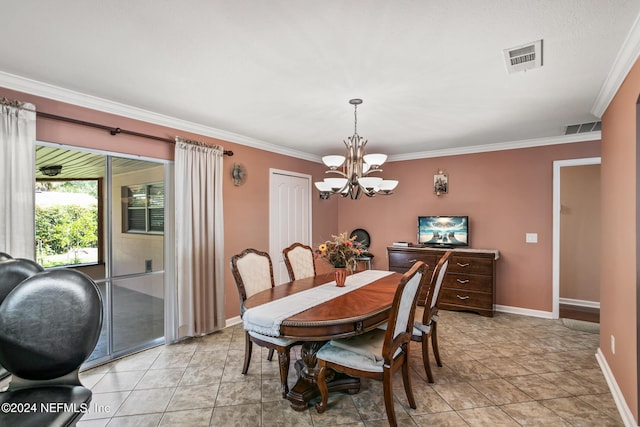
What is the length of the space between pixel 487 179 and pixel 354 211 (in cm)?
232

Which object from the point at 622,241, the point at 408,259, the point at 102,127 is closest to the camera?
the point at 622,241

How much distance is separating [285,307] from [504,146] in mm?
4137

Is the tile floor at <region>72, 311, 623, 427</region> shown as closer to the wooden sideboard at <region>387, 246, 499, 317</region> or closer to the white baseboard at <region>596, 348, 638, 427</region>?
the white baseboard at <region>596, 348, 638, 427</region>

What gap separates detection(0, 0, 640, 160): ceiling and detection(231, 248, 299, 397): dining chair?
1517 mm

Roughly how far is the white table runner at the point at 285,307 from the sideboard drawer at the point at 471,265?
2.06 m

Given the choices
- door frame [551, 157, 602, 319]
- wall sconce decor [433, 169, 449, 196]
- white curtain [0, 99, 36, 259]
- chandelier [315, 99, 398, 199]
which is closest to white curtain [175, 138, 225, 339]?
white curtain [0, 99, 36, 259]

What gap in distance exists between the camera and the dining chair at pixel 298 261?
3584mm

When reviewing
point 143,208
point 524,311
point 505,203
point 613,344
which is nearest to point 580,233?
point 505,203

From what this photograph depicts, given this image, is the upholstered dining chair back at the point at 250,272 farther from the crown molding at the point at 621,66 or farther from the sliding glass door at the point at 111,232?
the crown molding at the point at 621,66

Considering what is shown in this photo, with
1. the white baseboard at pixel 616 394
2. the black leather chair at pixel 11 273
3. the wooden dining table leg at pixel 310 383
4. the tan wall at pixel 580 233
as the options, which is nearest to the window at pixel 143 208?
the black leather chair at pixel 11 273

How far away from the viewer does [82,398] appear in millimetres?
1259

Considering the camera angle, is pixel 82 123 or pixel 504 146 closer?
pixel 82 123

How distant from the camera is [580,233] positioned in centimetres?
504

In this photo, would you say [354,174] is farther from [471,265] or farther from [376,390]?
[471,265]
